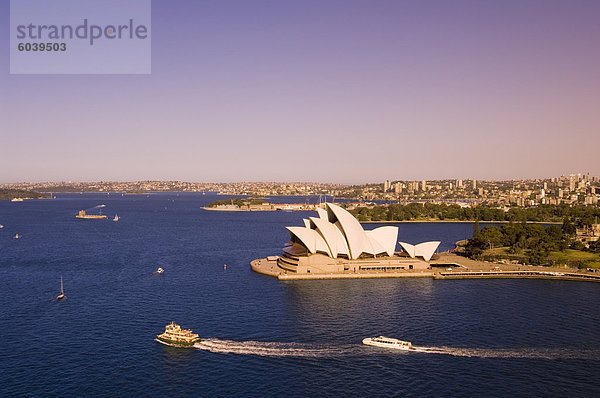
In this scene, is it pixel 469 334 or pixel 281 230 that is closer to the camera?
pixel 469 334

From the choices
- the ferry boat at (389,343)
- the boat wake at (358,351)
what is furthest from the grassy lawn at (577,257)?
the ferry boat at (389,343)

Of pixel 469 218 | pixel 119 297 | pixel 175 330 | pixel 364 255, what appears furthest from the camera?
pixel 469 218

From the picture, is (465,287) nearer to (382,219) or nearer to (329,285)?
(329,285)

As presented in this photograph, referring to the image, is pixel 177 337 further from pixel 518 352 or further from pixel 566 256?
pixel 566 256

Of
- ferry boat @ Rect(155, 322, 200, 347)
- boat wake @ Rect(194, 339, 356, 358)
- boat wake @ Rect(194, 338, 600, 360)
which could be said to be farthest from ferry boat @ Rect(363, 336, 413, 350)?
ferry boat @ Rect(155, 322, 200, 347)

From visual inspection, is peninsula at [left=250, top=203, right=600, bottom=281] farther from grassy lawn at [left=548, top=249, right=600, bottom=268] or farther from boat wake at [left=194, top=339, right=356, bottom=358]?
boat wake at [left=194, top=339, right=356, bottom=358]

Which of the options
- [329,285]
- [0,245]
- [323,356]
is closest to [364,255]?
[329,285]

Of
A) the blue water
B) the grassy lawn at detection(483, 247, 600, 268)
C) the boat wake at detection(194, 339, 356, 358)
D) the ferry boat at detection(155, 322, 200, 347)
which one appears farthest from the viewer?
the grassy lawn at detection(483, 247, 600, 268)

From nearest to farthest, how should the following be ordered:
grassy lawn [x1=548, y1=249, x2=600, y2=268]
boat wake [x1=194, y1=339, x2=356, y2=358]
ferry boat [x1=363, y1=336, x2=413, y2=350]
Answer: boat wake [x1=194, y1=339, x2=356, y2=358] → ferry boat [x1=363, y1=336, x2=413, y2=350] → grassy lawn [x1=548, y1=249, x2=600, y2=268]
